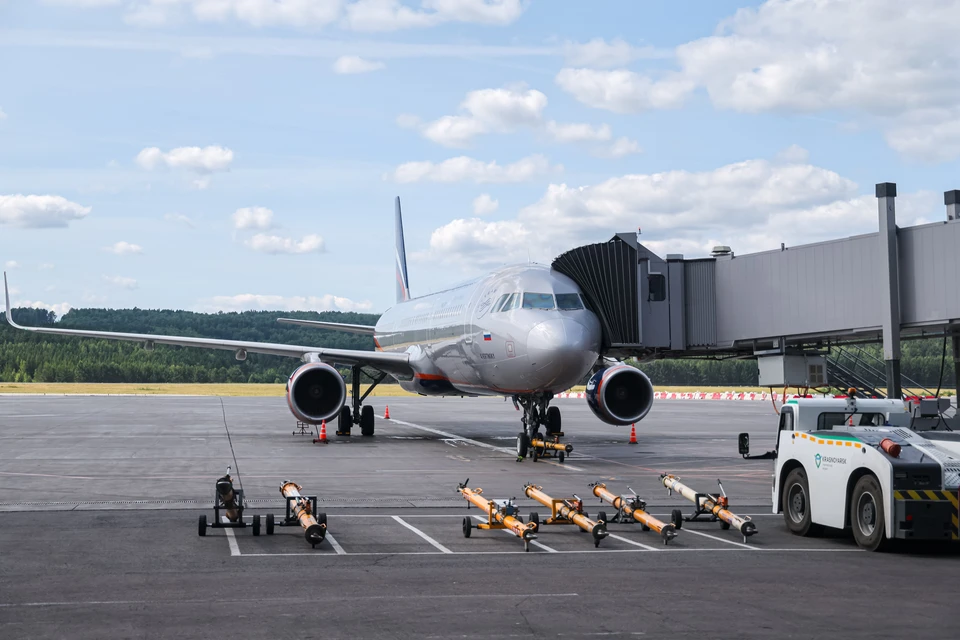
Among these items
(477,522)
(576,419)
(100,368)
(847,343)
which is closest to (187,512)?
(477,522)

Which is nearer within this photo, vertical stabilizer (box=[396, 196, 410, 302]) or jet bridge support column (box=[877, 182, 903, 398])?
jet bridge support column (box=[877, 182, 903, 398])

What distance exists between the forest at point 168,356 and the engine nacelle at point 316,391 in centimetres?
7455

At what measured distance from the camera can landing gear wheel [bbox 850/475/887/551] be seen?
40.2ft

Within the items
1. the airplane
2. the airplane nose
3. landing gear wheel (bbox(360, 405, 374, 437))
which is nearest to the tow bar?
the airplane nose

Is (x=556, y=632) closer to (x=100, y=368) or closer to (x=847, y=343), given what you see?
(x=847, y=343)

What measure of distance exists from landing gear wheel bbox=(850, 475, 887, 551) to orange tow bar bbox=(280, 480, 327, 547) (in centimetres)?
639

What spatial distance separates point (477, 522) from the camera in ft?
49.0

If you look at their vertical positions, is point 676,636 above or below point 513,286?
below

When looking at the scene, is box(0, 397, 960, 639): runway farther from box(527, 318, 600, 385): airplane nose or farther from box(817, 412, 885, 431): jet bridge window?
box(527, 318, 600, 385): airplane nose

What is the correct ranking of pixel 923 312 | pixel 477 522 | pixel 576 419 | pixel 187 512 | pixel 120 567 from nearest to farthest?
1. pixel 120 567
2. pixel 477 522
3. pixel 187 512
4. pixel 923 312
5. pixel 576 419

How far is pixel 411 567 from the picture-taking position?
11.5m

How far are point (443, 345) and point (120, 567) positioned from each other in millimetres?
19227

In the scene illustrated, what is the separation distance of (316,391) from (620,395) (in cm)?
861

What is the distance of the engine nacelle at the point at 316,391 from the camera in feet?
95.5
